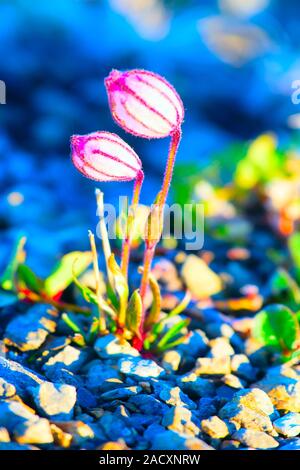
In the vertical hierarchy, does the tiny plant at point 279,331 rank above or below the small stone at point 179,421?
below

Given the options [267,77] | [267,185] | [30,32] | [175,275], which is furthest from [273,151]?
[30,32]

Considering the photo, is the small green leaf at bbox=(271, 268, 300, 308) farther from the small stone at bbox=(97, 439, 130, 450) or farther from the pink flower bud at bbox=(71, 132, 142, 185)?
the small stone at bbox=(97, 439, 130, 450)

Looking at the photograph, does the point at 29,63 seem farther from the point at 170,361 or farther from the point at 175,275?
the point at 170,361

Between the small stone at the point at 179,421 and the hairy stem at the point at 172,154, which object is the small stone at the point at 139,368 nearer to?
the small stone at the point at 179,421

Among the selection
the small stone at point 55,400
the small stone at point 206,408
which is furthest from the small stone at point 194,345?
the small stone at point 55,400

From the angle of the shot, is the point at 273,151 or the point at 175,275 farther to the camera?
the point at 273,151

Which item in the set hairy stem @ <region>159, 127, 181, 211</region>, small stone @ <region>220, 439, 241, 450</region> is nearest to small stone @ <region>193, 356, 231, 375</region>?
small stone @ <region>220, 439, 241, 450</region>

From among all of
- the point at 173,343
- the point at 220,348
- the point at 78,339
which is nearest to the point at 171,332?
the point at 173,343
